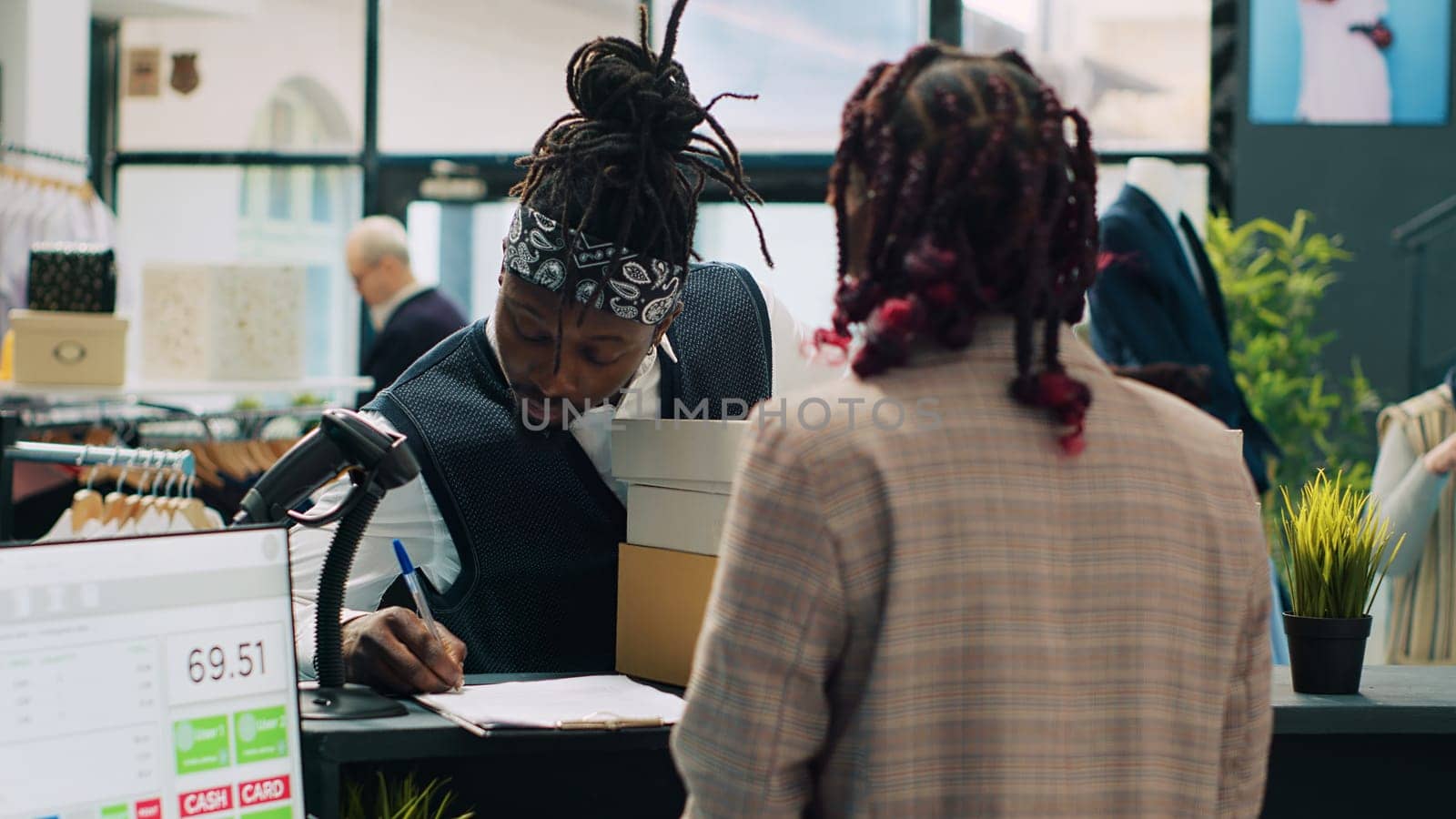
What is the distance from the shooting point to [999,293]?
1050mm

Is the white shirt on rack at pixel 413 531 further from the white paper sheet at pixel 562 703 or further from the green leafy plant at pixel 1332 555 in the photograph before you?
the green leafy plant at pixel 1332 555

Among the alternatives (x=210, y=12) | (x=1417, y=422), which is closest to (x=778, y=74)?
(x=210, y=12)

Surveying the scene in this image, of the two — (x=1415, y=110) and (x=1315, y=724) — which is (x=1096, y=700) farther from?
(x=1415, y=110)

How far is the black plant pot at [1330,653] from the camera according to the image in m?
1.61

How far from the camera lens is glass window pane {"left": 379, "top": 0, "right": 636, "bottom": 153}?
6.17 meters

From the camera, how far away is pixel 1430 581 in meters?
3.12

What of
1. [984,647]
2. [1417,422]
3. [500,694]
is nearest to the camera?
[984,647]

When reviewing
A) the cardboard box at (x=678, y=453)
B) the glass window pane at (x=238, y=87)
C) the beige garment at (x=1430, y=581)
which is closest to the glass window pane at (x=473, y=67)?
the glass window pane at (x=238, y=87)

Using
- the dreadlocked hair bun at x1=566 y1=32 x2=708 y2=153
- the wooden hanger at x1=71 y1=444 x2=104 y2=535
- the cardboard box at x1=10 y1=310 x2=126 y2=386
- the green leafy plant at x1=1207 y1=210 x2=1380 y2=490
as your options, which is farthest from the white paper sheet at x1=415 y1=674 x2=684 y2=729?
the green leafy plant at x1=1207 y1=210 x2=1380 y2=490

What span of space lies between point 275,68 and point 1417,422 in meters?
5.44

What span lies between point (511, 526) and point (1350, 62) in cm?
457

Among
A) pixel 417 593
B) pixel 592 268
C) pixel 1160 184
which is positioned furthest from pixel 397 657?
pixel 1160 184

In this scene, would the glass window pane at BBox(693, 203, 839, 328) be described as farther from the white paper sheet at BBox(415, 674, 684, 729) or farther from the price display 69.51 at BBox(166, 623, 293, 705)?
the price display 69.51 at BBox(166, 623, 293, 705)

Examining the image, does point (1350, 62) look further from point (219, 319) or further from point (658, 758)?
point (658, 758)
